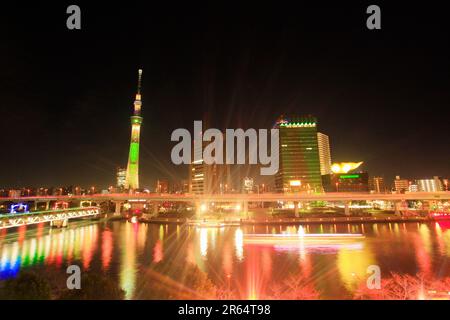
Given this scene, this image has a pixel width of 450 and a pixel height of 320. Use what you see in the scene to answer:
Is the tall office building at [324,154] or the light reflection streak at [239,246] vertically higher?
the tall office building at [324,154]

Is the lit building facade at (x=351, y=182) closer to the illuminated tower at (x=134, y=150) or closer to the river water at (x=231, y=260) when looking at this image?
the river water at (x=231, y=260)

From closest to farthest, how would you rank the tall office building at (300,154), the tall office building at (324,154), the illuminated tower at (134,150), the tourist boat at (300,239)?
the tourist boat at (300,239)
the illuminated tower at (134,150)
the tall office building at (300,154)
the tall office building at (324,154)

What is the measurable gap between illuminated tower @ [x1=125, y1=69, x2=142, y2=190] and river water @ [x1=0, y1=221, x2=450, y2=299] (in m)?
82.2

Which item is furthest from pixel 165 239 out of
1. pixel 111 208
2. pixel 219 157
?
pixel 219 157

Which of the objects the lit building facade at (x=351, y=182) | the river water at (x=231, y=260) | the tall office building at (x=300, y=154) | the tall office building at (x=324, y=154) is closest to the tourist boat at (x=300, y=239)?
the river water at (x=231, y=260)

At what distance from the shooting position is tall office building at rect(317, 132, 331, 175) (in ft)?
616

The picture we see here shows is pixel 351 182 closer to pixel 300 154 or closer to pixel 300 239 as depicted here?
pixel 300 154

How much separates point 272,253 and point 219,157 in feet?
489

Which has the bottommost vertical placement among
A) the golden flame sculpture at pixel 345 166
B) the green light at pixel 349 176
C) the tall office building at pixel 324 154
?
the green light at pixel 349 176

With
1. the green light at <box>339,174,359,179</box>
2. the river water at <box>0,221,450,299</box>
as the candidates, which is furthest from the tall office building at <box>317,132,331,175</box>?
the river water at <box>0,221,450,299</box>

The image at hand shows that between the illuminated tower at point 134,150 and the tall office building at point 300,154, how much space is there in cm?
7626

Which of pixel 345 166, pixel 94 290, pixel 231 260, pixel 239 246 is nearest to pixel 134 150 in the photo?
pixel 239 246

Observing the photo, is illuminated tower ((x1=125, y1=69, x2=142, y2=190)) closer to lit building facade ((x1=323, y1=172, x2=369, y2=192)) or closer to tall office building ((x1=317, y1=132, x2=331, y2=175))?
lit building facade ((x1=323, y1=172, x2=369, y2=192))

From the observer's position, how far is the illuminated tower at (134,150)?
129125 mm
